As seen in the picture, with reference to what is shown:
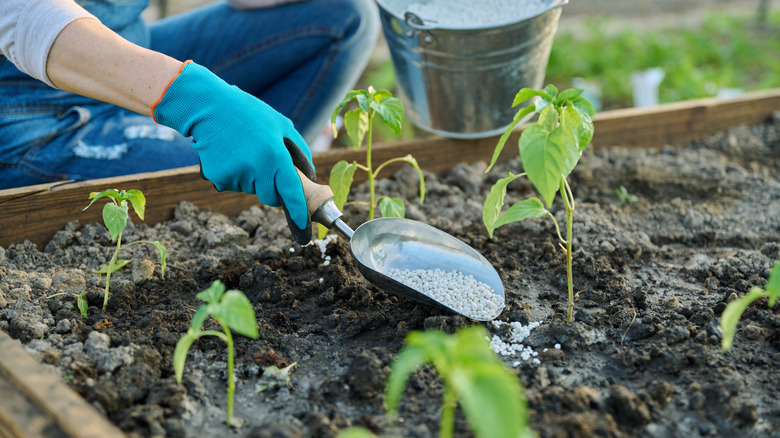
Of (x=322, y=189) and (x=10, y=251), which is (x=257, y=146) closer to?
(x=322, y=189)

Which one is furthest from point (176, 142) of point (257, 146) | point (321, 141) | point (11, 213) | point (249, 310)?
point (249, 310)

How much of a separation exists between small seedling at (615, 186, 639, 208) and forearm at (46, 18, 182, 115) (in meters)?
1.52

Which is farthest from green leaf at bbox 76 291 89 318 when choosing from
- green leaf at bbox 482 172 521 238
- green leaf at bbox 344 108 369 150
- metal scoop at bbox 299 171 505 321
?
green leaf at bbox 482 172 521 238

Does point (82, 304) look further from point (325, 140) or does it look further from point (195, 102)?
point (325, 140)

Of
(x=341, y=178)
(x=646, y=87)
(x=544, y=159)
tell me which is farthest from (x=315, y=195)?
(x=646, y=87)

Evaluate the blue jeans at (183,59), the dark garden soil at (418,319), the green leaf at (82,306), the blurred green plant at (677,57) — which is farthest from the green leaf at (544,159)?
the blurred green plant at (677,57)

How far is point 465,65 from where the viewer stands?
2229 mm

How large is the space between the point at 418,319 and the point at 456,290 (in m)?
0.13

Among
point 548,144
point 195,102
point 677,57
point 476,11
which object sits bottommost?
point 195,102

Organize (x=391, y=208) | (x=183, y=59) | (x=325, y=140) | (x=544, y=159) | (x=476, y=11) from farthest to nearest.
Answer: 1. (x=325, y=140)
2. (x=183, y=59)
3. (x=476, y=11)
4. (x=391, y=208)
5. (x=544, y=159)

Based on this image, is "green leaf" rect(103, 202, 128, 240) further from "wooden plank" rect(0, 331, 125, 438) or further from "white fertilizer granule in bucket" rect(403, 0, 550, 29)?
"white fertilizer granule in bucket" rect(403, 0, 550, 29)

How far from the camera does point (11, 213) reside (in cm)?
192

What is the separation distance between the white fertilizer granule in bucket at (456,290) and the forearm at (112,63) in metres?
0.78

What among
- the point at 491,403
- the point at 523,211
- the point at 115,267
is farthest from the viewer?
the point at 115,267
